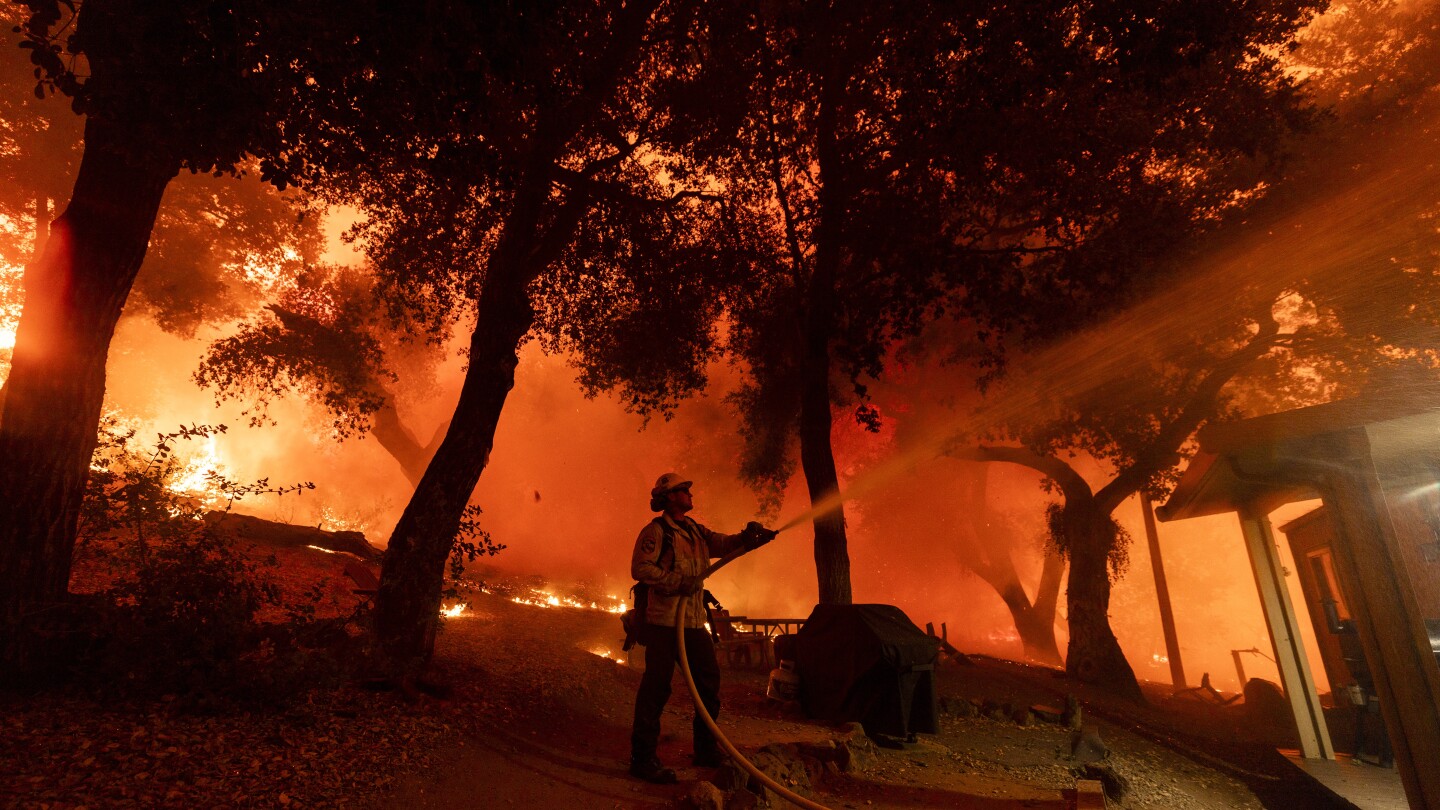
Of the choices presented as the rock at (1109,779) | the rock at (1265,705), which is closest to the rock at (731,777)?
the rock at (1109,779)

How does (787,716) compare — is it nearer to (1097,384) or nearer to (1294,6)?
(1097,384)

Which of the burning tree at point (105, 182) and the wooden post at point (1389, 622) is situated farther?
the wooden post at point (1389, 622)

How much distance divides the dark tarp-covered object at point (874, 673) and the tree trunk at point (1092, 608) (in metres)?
10.6

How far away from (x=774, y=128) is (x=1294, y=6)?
8073mm

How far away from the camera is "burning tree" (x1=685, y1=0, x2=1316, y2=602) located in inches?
332

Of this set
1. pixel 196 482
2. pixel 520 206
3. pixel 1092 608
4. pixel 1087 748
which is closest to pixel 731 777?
pixel 1087 748

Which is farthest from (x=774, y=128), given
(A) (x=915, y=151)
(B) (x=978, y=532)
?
(B) (x=978, y=532)

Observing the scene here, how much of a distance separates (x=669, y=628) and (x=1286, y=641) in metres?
10.3

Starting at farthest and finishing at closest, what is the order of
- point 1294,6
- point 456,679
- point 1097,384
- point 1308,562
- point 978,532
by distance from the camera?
point 978,532 < point 1097,384 < point 1308,562 < point 1294,6 < point 456,679

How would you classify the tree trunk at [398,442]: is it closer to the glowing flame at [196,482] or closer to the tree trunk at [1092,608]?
the glowing flame at [196,482]

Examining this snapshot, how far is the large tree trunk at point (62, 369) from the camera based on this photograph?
4820 mm

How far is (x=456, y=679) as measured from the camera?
23.9 ft

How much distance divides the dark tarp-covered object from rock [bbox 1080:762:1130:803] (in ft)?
5.49

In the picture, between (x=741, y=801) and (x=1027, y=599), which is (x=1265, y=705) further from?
(x=741, y=801)
